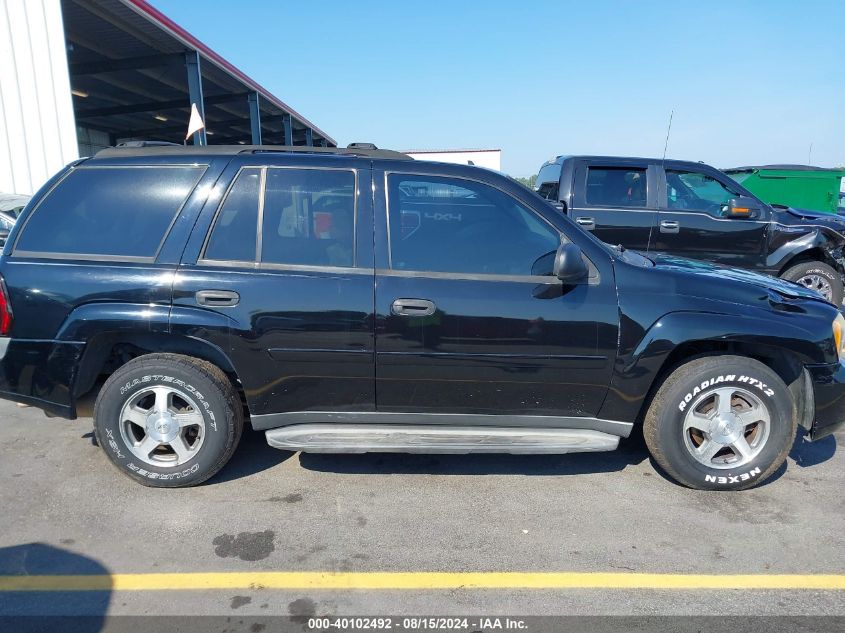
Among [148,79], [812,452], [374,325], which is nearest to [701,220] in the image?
[812,452]

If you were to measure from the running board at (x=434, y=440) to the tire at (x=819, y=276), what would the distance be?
550 centimetres

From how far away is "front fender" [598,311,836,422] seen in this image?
3061mm

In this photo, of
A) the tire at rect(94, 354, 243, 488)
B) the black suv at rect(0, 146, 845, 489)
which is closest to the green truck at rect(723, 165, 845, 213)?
the black suv at rect(0, 146, 845, 489)

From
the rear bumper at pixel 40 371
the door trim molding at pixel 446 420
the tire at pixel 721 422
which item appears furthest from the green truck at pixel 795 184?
the rear bumper at pixel 40 371

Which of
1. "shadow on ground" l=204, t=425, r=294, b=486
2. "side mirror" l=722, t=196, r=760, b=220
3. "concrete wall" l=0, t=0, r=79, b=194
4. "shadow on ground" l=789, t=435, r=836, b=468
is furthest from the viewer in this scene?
Answer: "concrete wall" l=0, t=0, r=79, b=194

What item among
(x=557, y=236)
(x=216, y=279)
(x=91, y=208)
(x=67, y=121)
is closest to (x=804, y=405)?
(x=557, y=236)

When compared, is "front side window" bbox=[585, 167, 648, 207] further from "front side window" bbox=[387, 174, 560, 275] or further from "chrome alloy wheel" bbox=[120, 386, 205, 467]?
"chrome alloy wheel" bbox=[120, 386, 205, 467]

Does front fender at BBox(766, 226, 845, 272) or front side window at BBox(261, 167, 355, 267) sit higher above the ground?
front side window at BBox(261, 167, 355, 267)

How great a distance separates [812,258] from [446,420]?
6.47 meters

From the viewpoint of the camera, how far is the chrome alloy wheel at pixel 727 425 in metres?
3.18

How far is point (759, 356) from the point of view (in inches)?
131

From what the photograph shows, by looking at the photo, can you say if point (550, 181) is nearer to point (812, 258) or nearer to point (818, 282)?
point (812, 258)

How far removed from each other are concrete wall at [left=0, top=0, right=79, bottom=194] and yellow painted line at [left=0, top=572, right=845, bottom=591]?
1002 centimetres

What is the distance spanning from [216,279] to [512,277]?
5.41 ft
